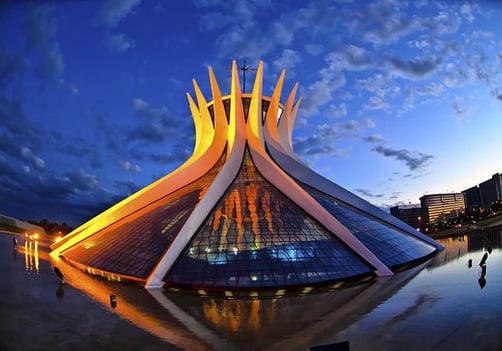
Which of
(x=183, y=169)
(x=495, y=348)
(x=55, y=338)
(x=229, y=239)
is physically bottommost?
(x=495, y=348)

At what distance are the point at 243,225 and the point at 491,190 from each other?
120027mm

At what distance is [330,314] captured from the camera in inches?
354

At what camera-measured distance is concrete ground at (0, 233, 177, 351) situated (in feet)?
23.2

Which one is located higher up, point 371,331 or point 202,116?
point 202,116

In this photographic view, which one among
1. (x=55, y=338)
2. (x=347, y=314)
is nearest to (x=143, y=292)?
(x=55, y=338)

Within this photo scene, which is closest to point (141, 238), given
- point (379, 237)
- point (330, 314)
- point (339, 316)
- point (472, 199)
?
point (330, 314)

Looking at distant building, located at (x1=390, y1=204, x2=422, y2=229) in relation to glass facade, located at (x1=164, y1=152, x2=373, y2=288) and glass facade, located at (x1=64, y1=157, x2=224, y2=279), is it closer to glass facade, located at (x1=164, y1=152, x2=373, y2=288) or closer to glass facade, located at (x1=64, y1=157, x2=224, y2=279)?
glass facade, located at (x1=164, y1=152, x2=373, y2=288)

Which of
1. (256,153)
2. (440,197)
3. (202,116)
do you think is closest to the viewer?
(256,153)

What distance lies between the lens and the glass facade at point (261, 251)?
1262cm

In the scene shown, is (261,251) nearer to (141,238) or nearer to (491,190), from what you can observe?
(141,238)

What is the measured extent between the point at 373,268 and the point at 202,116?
1512cm

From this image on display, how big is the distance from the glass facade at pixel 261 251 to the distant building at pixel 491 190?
4392 inches

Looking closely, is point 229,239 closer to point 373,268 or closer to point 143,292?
point 143,292

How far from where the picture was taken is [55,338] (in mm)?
7383
